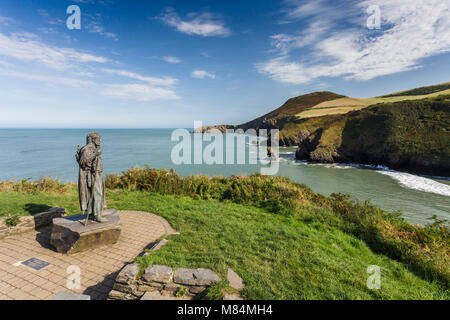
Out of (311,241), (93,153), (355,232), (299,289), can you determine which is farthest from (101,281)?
(355,232)

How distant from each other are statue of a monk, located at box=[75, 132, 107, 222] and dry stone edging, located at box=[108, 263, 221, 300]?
9.18ft

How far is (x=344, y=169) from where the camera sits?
34.5m

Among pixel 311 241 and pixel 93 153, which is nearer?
pixel 93 153

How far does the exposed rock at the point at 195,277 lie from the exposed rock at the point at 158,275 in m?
0.14

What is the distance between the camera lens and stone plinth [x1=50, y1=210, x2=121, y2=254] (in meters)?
5.84

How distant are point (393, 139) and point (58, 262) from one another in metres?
43.9

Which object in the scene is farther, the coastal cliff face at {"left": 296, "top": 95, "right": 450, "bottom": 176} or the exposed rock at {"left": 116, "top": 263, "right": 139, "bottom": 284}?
the coastal cliff face at {"left": 296, "top": 95, "right": 450, "bottom": 176}

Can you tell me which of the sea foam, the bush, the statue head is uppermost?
the statue head

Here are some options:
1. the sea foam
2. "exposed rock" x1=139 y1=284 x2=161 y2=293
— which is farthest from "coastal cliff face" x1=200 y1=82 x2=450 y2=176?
"exposed rock" x1=139 y1=284 x2=161 y2=293

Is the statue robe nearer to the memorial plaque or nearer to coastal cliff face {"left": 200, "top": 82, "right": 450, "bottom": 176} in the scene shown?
→ the memorial plaque

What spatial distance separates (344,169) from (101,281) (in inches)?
1465

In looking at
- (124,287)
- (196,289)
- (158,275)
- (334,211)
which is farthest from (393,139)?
(124,287)

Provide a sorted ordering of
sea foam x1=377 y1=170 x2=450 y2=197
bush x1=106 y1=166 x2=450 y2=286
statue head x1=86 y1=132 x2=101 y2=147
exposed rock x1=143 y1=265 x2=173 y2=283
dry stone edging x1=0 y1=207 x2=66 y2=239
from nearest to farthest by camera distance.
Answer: exposed rock x1=143 y1=265 x2=173 y2=283
statue head x1=86 y1=132 x2=101 y2=147
bush x1=106 y1=166 x2=450 y2=286
dry stone edging x1=0 y1=207 x2=66 y2=239
sea foam x1=377 y1=170 x2=450 y2=197
